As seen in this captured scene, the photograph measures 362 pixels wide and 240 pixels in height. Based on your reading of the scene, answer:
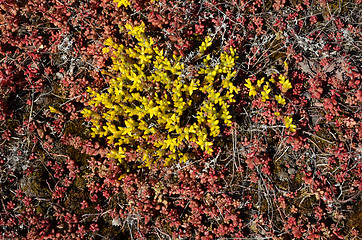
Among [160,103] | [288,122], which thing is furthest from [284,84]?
[160,103]

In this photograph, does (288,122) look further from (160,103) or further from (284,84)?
(160,103)

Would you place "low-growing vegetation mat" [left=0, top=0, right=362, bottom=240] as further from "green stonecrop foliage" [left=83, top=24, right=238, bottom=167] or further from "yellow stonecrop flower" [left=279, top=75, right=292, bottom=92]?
"yellow stonecrop flower" [left=279, top=75, right=292, bottom=92]

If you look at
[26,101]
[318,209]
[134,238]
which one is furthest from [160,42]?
[318,209]

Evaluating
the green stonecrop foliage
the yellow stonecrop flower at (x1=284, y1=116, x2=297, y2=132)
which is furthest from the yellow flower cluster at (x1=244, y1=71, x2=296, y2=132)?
the green stonecrop foliage

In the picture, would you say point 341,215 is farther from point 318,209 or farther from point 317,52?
point 317,52

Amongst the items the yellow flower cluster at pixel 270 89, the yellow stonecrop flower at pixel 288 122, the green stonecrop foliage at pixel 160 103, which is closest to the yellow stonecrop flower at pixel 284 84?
the yellow flower cluster at pixel 270 89

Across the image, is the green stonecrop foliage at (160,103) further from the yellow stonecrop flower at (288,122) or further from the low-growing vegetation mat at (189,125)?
the yellow stonecrop flower at (288,122)
